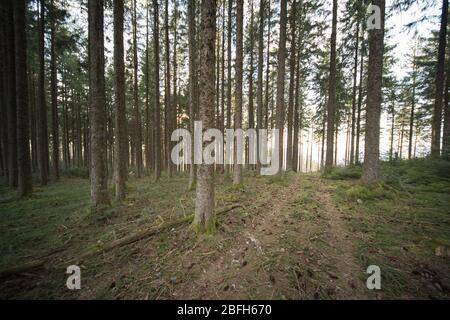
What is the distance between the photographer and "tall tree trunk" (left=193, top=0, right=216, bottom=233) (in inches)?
165

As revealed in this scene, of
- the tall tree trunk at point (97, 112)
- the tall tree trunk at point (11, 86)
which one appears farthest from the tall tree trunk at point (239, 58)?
the tall tree trunk at point (11, 86)

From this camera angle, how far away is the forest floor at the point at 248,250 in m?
2.98

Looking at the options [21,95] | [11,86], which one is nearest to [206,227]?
[21,95]

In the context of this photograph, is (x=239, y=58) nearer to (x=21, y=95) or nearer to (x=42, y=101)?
(x=21, y=95)

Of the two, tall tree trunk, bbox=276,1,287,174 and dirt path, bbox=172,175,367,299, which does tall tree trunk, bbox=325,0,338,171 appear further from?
dirt path, bbox=172,175,367,299

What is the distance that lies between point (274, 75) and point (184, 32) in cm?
910

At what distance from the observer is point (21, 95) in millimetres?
8867

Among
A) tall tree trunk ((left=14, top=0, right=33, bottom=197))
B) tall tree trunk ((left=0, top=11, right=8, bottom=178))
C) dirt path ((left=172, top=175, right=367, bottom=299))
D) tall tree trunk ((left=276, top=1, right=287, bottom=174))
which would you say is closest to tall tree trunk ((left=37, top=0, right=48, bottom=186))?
tall tree trunk ((left=0, top=11, right=8, bottom=178))

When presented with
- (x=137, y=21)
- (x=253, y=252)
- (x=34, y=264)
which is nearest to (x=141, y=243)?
(x=34, y=264)

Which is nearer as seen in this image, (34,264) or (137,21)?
(34,264)

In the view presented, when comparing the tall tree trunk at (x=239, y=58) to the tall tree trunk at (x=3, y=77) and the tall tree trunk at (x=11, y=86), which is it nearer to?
the tall tree trunk at (x=11, y=86)

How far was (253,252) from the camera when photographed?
388 cm
